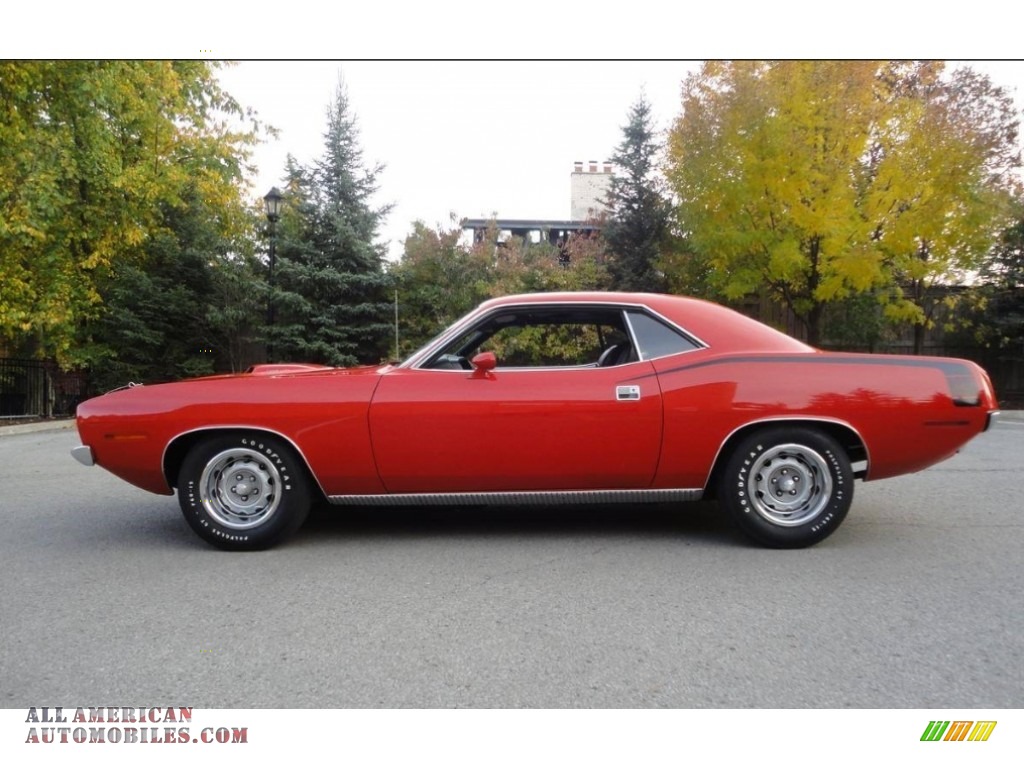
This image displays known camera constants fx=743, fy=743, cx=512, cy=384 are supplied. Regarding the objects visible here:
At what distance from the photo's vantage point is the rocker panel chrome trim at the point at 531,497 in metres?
4.21

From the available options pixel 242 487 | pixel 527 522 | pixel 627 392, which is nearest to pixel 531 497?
pixel 527 522

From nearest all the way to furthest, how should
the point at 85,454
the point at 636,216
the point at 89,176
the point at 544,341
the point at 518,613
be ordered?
1. the point at 518,613
2. the point at 85,454
3. the point at 544,341
4. the point at 89,176
5. the point at 636,216

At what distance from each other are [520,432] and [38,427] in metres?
12.2

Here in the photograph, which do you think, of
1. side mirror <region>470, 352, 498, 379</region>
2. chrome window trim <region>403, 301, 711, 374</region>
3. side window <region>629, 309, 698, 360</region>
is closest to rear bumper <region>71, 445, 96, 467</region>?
chrome window trim <region>403, 301, 711, 374</region>

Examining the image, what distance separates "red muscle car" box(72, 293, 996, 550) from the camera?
4.09 m

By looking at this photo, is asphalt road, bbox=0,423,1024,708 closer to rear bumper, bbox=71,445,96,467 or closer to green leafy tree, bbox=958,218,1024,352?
rear bumper, bbox=71,445,96,467

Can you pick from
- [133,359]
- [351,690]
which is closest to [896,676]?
[351,690]

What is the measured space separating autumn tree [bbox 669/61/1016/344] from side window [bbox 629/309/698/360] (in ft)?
26.3

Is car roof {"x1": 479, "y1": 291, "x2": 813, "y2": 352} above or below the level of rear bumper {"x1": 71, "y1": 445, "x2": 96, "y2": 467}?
above

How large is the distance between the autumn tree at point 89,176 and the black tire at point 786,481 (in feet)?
35.9

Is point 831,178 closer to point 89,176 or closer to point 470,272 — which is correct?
point 470,272

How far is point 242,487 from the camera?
4.23 m
